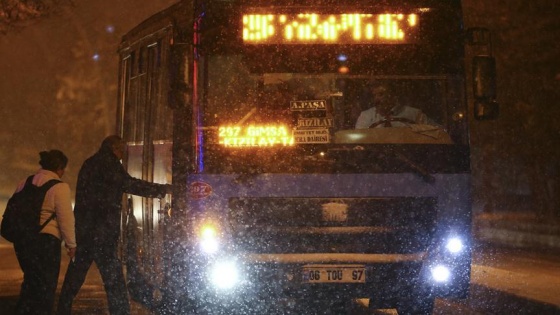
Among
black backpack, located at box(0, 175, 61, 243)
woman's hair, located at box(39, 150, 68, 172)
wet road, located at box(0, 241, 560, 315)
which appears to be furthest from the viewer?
wet road, located at box(0, 241, 560, 315)

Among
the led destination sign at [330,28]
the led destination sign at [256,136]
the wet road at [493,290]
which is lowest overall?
the wet road at [493,290]

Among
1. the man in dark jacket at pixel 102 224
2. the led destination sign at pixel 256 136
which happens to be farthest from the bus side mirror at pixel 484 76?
the man in dark jacket at pixel 102 224

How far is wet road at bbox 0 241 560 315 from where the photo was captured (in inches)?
432

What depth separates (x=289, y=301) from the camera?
8828 millimetres

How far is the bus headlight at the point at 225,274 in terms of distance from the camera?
837cm

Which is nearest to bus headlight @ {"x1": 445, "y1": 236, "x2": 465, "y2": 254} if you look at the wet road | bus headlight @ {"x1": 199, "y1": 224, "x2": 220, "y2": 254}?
bus headlight @ {"x1": 199, "y1": 224, "x2": 220, "y2": 254}

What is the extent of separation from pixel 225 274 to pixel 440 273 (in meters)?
2.02

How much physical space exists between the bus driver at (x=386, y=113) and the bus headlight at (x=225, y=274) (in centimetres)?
178

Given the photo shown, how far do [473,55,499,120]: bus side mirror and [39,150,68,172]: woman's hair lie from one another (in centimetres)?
395

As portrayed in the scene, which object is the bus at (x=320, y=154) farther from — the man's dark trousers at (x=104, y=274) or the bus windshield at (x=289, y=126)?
the man's dark trousers at (x=104, y=274)

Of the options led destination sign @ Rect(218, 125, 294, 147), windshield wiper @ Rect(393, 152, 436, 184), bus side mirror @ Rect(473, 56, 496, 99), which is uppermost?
bus side mirror @ Rect(473, 56, 496, 99)

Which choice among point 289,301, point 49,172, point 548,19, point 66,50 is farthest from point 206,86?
point 66,50

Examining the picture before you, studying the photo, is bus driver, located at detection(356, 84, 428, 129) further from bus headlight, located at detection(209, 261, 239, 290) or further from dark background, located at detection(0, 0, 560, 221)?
dark background, located at detection(0, 0, 560, 221)

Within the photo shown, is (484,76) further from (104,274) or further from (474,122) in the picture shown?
(474,122)
